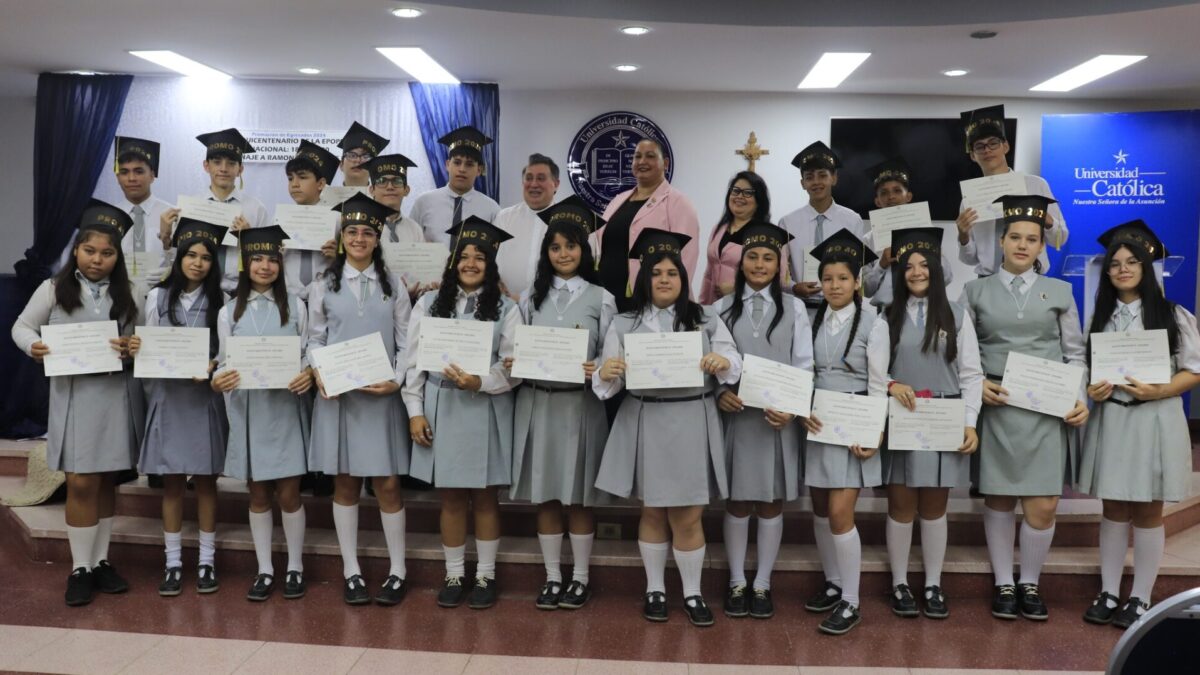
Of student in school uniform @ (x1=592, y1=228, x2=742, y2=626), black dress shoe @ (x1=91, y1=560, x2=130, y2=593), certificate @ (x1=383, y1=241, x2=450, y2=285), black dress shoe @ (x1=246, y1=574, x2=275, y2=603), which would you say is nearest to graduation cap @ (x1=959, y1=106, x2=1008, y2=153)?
student in school uniform @ (x1=592, y1=228, x2=742, y2=626)

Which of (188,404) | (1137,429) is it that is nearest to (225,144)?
(188,404)

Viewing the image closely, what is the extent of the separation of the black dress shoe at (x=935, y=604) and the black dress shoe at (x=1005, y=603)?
0.20 m

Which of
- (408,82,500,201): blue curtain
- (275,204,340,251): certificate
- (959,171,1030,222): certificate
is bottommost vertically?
(275,204,340,251): certificate

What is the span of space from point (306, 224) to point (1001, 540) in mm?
3507

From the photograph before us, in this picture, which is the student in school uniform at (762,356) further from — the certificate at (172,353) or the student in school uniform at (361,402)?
the certificate at (172,353)

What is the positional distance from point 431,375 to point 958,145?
5.76 m

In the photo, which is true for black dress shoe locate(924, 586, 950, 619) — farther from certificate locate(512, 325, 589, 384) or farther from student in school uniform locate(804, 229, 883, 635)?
certificate locate(512, 325, 589, 384)

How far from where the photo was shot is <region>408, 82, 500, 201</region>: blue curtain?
7742 millimetres

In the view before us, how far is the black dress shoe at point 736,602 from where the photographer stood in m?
4.04

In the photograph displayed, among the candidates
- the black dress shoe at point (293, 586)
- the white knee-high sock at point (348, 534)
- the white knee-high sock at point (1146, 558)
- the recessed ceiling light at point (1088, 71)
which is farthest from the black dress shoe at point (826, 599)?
the recessed ceiling light at point (1088, 71)

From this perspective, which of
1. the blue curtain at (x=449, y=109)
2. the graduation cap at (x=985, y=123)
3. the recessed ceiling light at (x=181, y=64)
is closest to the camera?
the graduation cap at (x=985, y=123)

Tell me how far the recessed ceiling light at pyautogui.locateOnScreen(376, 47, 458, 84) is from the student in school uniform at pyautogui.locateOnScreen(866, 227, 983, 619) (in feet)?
13.0

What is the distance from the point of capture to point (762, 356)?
396cm

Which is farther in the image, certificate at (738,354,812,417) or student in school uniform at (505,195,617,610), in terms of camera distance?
student in school uniform at (505,195,617,610)
